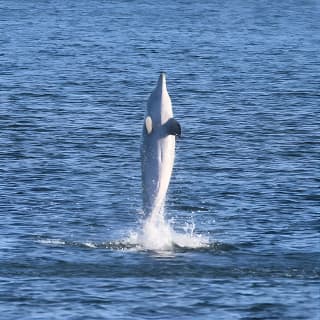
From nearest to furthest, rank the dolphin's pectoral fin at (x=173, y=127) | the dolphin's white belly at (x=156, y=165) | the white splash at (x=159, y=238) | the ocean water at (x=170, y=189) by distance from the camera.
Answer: the ocean water at (x=170, y=189) → the dolphin's pectoral fin at (x=173, y=127) → the dolphin's white belly at (x=156, y=165) → the white splash at (x=159, y=238)

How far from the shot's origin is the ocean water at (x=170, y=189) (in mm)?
37312

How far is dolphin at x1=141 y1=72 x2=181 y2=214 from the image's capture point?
39438mm

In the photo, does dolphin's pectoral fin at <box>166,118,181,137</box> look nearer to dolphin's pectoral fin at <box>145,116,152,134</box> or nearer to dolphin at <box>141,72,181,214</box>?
dolphin at <box>141,72,181,214</box>

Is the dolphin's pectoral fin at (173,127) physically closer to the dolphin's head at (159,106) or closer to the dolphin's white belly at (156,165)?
the dolphin's head at (159,106)

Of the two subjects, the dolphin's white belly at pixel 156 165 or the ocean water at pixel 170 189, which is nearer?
the ocean water at pixel 170 189

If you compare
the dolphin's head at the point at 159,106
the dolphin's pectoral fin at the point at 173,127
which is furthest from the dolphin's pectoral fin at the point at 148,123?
the dolphin's pectoral fin at the point at 173,127

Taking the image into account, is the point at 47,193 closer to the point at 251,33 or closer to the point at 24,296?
the point at 24,296

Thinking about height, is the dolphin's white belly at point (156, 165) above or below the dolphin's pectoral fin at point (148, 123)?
below

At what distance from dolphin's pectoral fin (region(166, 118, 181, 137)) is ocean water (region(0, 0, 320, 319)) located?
136 inches

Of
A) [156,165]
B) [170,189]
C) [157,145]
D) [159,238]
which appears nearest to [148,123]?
[157,145]

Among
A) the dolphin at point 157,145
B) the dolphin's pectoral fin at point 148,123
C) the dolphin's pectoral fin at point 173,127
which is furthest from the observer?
the dolphin at point 157,145

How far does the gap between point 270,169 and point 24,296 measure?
22001 millimetres

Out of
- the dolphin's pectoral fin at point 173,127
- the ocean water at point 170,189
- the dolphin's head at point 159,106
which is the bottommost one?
the ocean water at point 170,189

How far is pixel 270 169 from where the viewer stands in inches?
2267
